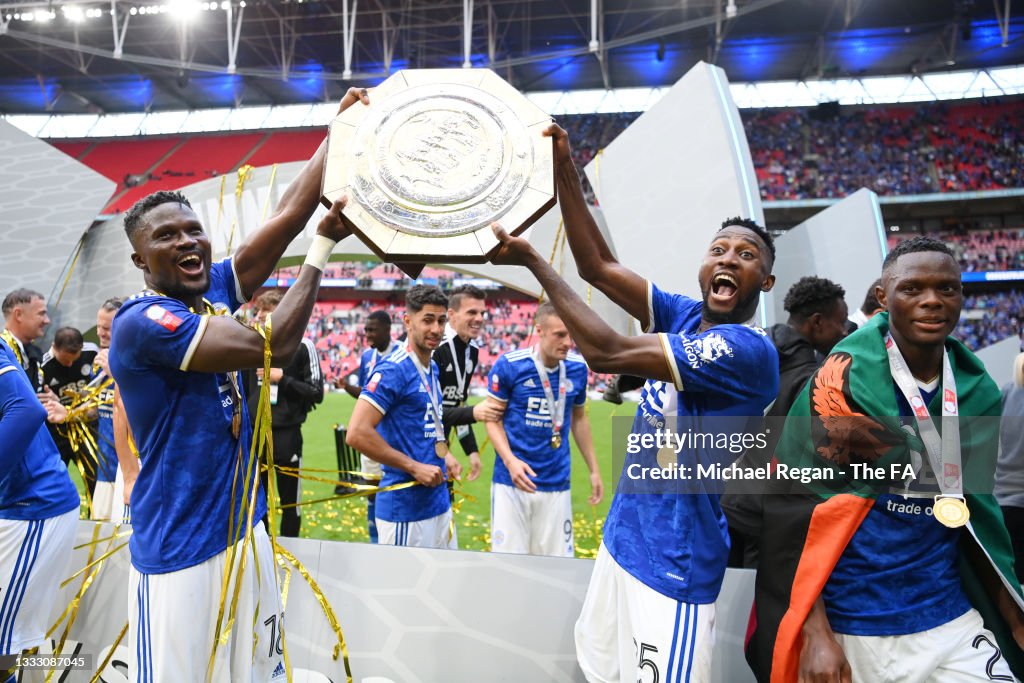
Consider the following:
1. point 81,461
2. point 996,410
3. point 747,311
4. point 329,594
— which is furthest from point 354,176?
point 81,461

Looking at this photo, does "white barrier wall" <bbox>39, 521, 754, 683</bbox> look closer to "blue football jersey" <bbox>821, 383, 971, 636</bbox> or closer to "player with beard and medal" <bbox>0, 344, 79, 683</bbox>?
"player with beard and medal" <bbox>0, 344, 79, 683</bbox>

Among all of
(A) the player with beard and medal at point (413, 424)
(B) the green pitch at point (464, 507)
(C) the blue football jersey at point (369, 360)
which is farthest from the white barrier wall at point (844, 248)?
(A) the player with beard and medal at point (413, 424)

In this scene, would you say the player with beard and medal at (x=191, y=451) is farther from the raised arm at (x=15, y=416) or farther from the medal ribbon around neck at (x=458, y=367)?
the medal ribbon around neck at (x=458, y=367)

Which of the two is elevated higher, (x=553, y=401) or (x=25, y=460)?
(x=553, y=401)

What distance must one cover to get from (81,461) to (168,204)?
472 cm

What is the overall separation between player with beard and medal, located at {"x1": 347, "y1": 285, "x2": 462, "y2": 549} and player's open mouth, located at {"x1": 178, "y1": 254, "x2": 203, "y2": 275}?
1.82 meters

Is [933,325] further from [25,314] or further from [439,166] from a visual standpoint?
[25,314]

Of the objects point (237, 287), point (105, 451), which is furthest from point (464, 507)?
point (237, 287)

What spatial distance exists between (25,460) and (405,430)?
6.39ft

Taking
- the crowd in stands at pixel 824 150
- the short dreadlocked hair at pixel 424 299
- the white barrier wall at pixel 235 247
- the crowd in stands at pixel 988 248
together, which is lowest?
the short dreadlocked hair at pixel 424 299

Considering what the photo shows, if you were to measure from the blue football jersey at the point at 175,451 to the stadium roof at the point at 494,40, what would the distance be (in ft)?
67.2

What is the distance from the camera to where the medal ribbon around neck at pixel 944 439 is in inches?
77.9

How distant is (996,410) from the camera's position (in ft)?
6.98

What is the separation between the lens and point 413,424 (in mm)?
4211
